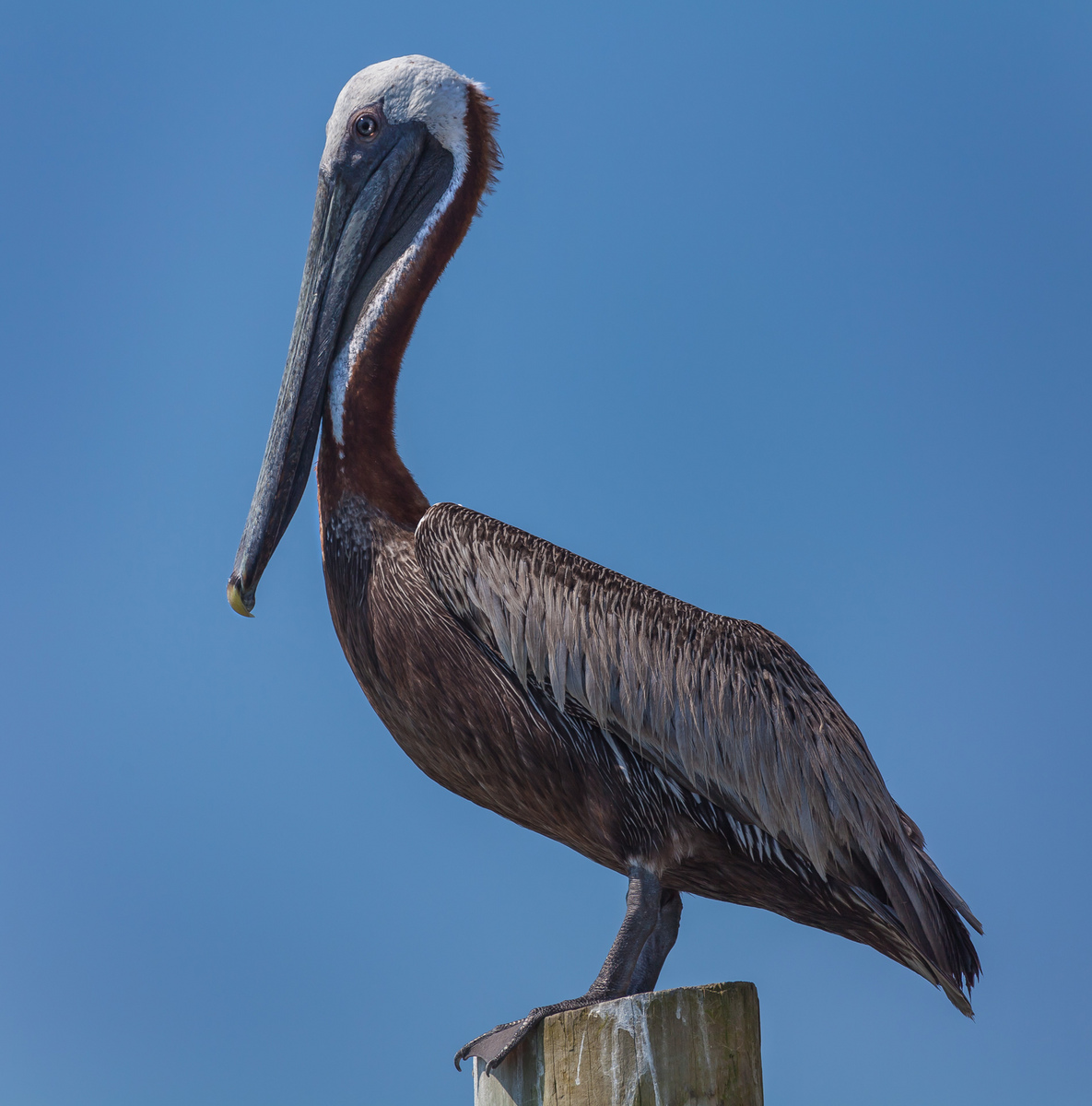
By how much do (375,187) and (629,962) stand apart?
286cm

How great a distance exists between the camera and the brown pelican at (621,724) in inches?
153

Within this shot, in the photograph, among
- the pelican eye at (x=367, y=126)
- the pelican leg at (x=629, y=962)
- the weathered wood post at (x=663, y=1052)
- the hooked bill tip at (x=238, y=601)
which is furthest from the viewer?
the pelican eye at (x=367, y=126)

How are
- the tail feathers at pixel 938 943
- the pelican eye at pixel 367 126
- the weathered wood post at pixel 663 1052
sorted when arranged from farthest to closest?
the pelican eye at pixel 367 126
the tail feathers at pixel 938 943
the weathered wood post at pixel 663 1052

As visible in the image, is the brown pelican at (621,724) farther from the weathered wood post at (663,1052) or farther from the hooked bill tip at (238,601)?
the weathered wood post at (663,1052)

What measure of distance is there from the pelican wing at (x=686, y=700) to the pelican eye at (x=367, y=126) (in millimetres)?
1561

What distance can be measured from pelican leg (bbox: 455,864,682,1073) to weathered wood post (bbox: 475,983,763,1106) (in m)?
0.16

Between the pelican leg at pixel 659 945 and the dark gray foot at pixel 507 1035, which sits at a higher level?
the pelican leg at pixel 659 945

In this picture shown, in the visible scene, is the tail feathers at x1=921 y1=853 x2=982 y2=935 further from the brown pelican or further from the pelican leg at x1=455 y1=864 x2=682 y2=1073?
the pelican leg at x1=455 y1=864 x2=682 y2=1073

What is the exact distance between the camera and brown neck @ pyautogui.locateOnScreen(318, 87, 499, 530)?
168 inches

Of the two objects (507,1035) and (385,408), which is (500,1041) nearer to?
(507,1035)

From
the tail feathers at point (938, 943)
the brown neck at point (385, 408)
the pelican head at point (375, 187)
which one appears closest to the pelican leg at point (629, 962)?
the tail feathers at point (938, 943)

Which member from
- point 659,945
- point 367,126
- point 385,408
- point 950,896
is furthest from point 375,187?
point 950,896

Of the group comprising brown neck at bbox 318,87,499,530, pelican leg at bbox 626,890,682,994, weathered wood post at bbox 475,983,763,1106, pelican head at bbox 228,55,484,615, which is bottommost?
weathered wood post at bbox 475,983,763,1106

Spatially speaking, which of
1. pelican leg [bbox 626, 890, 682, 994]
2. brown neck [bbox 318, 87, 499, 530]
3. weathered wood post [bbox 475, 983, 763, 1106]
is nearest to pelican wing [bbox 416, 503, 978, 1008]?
brown neck [bbox 318, 87, 499, 530]
